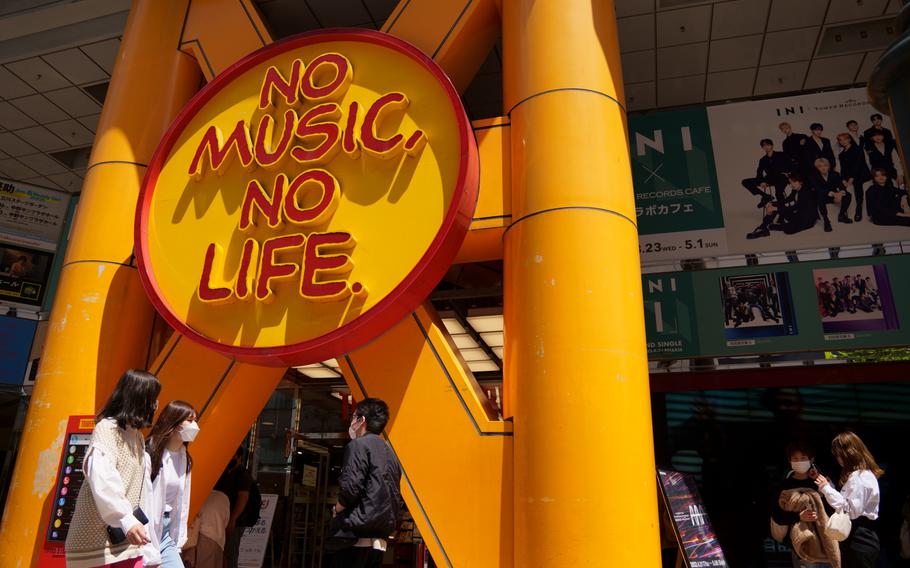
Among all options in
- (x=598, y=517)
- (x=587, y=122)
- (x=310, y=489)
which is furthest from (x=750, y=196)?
(x=310, y=489)

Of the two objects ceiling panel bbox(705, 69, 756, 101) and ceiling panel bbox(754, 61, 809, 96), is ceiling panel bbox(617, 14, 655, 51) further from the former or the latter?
ceiling panel bbox(754, 61, 809, 96)

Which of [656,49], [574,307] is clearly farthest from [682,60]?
[574,307]

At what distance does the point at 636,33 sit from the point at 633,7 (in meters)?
0.47

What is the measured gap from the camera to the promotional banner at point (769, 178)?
341 inches

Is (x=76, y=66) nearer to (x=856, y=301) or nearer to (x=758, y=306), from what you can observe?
(x=758, y=306)

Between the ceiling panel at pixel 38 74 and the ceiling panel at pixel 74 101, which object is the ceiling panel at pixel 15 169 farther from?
the ceiling panel at pixel 38 74

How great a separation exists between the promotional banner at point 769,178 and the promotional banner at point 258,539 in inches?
236

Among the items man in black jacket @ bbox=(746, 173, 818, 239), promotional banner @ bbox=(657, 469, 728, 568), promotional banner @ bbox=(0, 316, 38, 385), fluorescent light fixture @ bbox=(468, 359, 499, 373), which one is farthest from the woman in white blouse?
promotional banner @ bbox=(0, 316, 38, 385)

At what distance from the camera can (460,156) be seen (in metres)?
5.89

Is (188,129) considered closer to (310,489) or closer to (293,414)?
(293,414)

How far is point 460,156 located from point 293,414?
625 centimetres

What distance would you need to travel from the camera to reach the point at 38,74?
32.4 feet

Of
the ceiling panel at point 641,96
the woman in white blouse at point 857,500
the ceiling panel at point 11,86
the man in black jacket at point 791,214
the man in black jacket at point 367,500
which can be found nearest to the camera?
the man in black jacket at point 367,500

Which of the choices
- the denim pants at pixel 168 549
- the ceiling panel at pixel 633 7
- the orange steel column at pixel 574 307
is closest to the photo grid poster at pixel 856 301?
the ceiling panel at pixel 633 7
